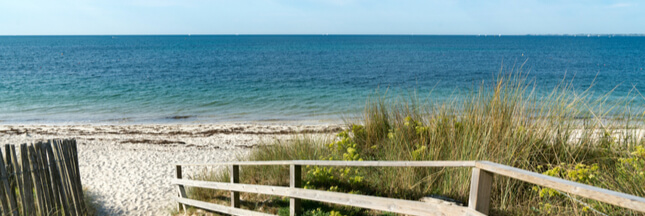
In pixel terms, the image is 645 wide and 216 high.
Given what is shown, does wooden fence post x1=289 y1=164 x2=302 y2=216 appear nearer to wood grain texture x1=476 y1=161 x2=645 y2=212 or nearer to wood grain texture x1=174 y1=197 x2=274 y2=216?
wood grain texture x1=174 y1=197 x2=274 y2=216

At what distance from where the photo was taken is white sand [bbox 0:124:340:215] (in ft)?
27.4

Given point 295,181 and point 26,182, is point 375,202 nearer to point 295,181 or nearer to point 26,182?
point 295,181

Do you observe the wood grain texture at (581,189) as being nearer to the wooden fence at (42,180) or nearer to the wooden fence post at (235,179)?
the wooden fence post at (235,179)

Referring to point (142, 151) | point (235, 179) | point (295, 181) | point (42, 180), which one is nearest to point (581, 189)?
point (295, 181)

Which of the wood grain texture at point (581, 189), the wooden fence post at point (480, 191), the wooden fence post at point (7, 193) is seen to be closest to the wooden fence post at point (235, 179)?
the wooden fence post at point (7, 193)

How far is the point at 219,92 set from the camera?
87.5 feet

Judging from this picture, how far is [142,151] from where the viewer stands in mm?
12359

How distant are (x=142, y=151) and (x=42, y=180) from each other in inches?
291

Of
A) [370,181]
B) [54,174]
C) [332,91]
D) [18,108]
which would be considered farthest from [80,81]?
[370,181]

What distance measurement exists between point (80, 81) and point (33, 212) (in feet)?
105

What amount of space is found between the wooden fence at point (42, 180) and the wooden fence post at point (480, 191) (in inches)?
189

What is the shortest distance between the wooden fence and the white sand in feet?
6.32

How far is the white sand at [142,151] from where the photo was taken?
834 cm

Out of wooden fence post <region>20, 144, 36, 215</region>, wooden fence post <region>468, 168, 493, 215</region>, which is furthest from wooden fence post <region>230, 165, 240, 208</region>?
wooden fence post <region>468, 168, 493, 215</region>
